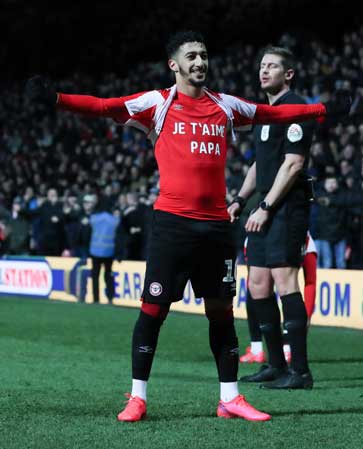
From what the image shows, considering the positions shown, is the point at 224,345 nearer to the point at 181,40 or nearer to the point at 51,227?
the point at 181,40

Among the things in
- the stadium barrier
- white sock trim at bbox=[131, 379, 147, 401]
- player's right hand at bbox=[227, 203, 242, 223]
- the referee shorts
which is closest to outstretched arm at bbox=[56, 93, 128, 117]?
white sock trim at bbox=[131, 379, 147, 401]

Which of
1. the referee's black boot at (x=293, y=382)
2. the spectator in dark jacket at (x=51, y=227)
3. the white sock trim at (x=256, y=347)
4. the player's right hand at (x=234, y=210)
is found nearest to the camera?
the referee's black boot at (x=293, y=382)

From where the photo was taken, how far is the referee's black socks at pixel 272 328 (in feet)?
24.7

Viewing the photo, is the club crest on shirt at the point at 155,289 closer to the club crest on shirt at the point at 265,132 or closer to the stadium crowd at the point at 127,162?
the club crest on shirt at the point at 265,132

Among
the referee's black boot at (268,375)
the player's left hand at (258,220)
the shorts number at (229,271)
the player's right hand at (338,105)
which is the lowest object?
the referee's black boot at (268,375)

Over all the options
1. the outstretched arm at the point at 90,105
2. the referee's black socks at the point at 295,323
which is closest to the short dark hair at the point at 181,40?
the outstretched arm at the point at 90,105

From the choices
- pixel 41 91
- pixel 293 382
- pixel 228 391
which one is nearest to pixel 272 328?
pixel 293 382

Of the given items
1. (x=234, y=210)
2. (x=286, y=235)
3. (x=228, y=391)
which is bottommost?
(x=228, y=391)

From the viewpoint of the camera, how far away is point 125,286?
707 inches

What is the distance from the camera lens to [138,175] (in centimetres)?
2377

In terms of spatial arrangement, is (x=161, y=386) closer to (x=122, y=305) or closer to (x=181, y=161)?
(x=181, y=161)

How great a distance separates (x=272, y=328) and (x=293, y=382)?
0.57 metres

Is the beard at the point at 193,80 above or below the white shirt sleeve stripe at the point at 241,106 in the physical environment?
above

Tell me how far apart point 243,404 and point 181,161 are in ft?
4.59
